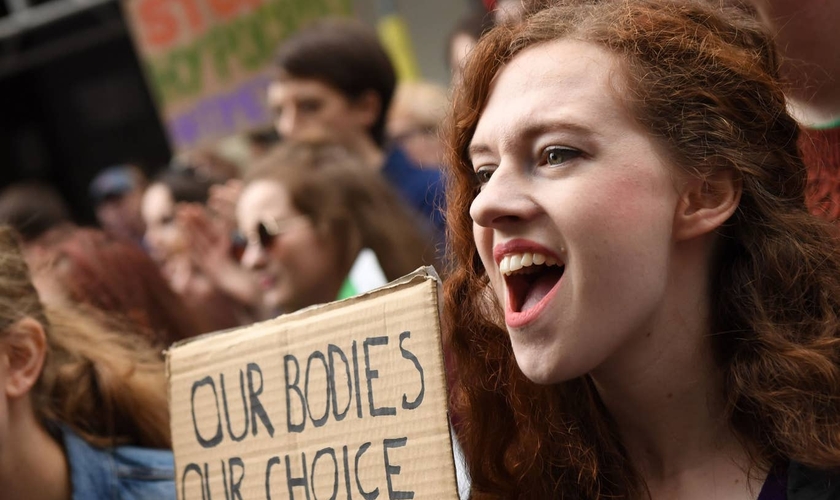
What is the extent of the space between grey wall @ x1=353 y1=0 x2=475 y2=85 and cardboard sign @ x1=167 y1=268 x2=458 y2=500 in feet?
17.6

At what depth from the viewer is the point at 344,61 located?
421 cm

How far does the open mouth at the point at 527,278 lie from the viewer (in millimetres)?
1748

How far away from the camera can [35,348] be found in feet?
8.05

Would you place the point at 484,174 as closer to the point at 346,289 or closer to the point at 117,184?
the point at 346,289

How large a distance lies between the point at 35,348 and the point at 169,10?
357cm

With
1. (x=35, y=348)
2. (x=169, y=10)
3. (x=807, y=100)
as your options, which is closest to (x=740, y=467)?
(x=807, y=100)

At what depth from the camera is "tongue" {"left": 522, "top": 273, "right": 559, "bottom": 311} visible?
177 cm

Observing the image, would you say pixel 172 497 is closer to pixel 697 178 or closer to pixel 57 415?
pixel 57 415

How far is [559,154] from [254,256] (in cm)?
209

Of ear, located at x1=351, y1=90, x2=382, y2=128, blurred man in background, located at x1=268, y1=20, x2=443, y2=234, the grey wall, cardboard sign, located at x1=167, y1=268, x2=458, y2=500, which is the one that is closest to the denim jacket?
cardboard sign, located at x1=167, y1=268, x2=458, y2=500

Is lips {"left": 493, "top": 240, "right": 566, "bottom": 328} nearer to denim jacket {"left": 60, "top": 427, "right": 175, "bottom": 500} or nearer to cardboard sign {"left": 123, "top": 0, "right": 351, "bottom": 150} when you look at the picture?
denim jacket {"left": 60, "top": 427, "right": 175, "bottom": 500}

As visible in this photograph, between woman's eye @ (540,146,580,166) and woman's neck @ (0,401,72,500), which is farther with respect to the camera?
woman's neck @ (0,401,72,500)

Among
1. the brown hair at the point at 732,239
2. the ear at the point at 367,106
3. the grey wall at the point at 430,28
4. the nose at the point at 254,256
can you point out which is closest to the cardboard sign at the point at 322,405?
the brown hair at the point at 732,239

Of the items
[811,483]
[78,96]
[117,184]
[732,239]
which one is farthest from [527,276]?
[78,96]
